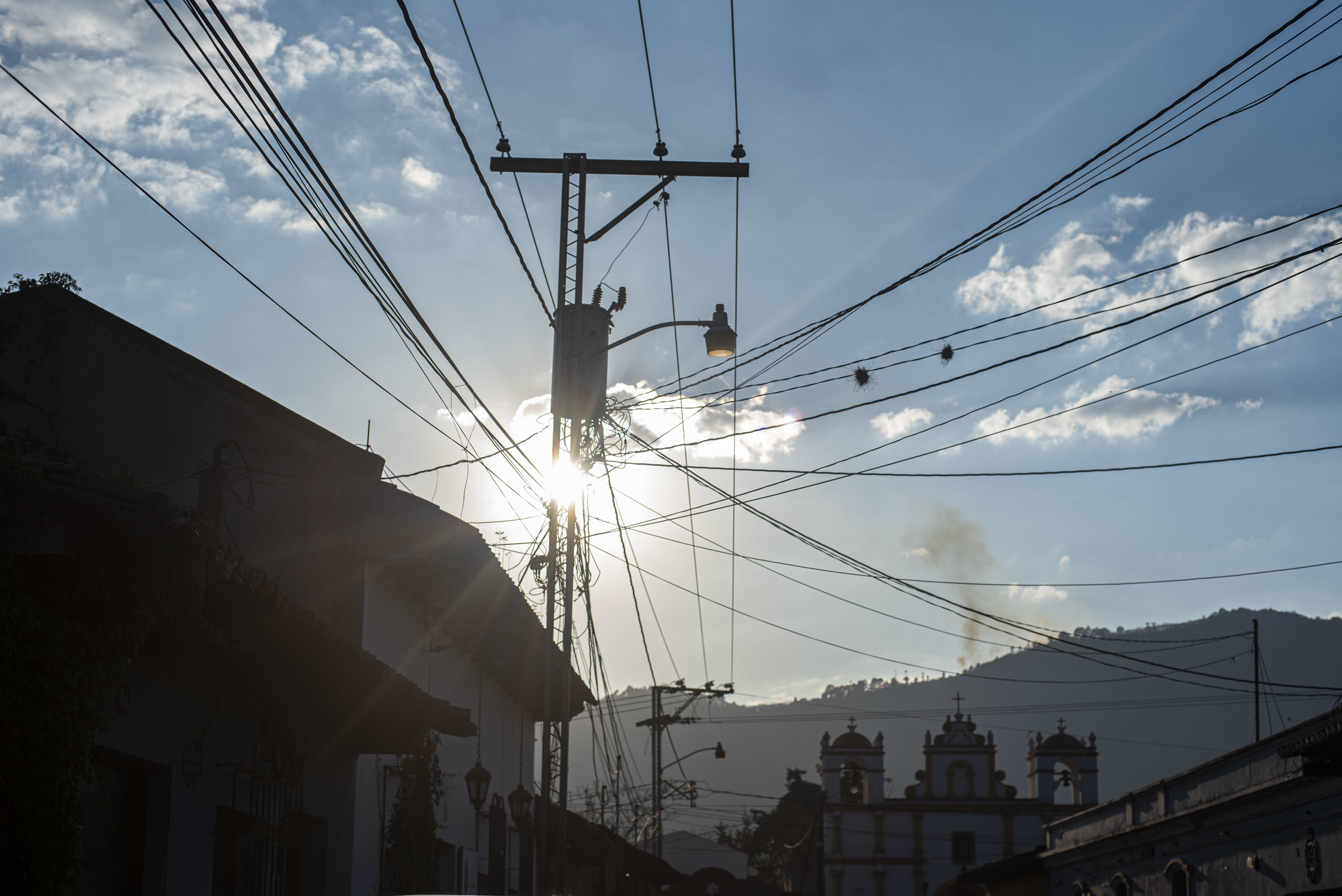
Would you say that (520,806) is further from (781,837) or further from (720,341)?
(781,837)

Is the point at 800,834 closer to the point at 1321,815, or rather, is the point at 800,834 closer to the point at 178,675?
the point at 1321,815

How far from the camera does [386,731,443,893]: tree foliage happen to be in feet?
47.8

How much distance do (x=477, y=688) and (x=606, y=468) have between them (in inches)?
238

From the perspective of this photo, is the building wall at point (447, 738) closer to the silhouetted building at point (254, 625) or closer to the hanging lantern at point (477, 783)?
the silhouetted building at point (254, 625)

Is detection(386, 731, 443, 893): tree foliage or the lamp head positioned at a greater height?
the lamp head

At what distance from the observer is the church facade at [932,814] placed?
62.4 meters

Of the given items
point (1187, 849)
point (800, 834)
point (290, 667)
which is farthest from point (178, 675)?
point (800, 834)

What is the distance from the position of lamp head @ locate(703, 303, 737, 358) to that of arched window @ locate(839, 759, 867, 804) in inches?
2111

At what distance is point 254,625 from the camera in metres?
7.76

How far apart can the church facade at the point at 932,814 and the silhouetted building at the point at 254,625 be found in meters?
43.5

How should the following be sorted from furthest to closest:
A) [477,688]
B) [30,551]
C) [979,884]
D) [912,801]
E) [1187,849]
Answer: [912,801]
[979,884]
[1187,849]
[477,688]
[30,551]

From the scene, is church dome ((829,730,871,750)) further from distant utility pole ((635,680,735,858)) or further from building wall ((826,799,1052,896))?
distant utility pole ((635,680,735,858))

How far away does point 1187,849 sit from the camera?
2188 centimetres

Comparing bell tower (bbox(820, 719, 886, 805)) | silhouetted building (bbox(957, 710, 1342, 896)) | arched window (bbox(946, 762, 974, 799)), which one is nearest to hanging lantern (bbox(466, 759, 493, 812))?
silhouetted building (bbox(957, 710, 1342, 896))
